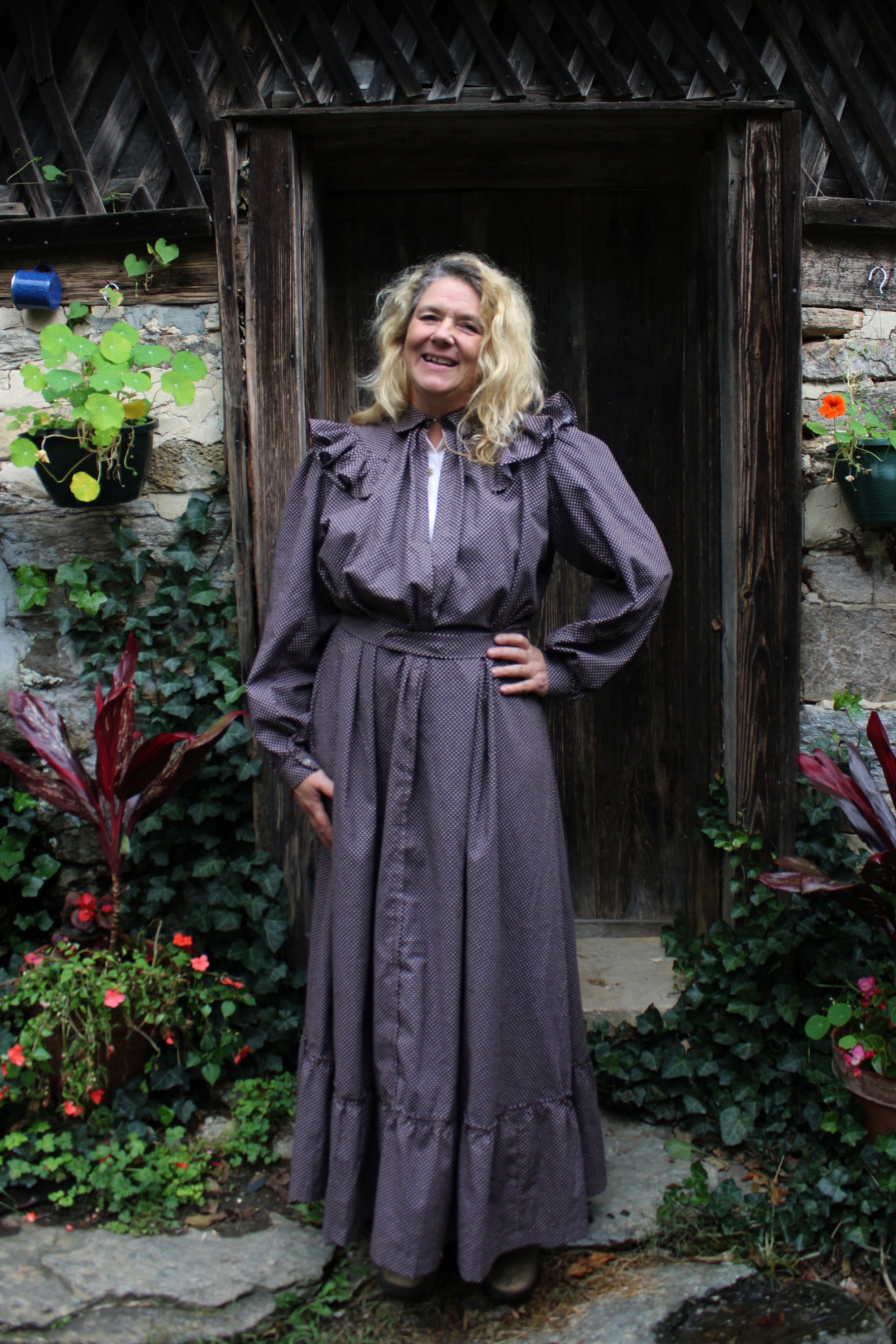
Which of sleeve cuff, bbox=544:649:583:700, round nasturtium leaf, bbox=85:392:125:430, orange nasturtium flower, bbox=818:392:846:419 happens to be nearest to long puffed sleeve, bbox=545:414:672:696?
sleeve cuff, bbox=544:649:583:700

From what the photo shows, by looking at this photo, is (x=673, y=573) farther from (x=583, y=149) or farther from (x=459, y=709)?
(x=459, y=709)

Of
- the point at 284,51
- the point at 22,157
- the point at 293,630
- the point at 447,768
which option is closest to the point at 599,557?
the point at 447,768

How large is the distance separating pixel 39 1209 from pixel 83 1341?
429 millimetres

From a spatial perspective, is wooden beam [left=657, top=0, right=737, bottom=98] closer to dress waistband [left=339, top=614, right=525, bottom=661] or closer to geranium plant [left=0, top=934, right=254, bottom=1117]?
dress waistband [left=339, top=614, right=525, bottom=661]

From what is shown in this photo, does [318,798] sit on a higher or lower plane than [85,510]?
lower

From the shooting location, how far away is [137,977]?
247cm

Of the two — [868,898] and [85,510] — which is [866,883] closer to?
[868,898]

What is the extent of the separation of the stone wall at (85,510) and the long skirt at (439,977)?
941 millimetres

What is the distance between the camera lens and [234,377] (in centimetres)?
265

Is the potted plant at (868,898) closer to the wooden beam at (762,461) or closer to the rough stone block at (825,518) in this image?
the wooden beam at (762,461)

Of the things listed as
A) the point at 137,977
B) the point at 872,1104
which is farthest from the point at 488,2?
the point at 872,1104

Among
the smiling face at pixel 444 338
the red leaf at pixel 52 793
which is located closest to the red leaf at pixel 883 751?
the smiling face at pixel 444 338

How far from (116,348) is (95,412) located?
0.18 m

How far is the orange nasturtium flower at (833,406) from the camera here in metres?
2.55
